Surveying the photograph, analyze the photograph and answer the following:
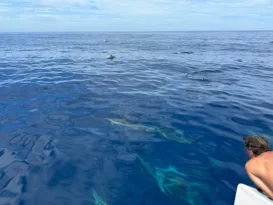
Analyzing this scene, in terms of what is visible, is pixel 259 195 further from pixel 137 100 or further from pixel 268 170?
pixel 137 100

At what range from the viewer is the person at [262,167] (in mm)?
4215

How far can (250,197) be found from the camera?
4.65m

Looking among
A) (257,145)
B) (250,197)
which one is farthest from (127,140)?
(250,197)

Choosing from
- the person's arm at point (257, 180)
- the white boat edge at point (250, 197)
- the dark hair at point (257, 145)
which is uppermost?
the dark hair at point (257, 145)

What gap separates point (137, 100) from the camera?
13.8 meters

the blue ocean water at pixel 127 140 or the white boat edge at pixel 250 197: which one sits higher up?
the white boat edge at pixel 250 197

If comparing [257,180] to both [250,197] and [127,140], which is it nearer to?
[250,197]

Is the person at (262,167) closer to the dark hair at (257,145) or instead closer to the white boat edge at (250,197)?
the dark hair at (257,145)

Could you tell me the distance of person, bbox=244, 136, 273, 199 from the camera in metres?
4.21

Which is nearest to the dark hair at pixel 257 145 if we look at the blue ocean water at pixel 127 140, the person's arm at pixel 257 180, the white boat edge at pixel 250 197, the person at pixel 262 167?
the person at pixel 262 167

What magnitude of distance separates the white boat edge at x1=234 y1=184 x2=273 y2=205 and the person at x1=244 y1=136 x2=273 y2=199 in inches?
4.2

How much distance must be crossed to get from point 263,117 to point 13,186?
10541mm

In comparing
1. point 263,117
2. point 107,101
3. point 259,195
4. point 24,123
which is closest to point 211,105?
point 263,117

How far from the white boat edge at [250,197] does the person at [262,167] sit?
11cm
